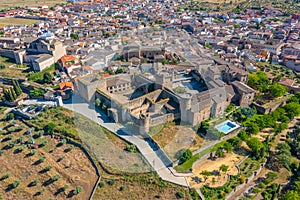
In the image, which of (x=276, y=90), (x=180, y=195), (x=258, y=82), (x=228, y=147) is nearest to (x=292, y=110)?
(x=276, y=90)

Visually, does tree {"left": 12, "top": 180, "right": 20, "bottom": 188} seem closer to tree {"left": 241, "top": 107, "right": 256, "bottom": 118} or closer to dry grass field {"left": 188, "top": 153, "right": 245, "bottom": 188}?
dry grass field {"left": 188, "top": 153, "right": 245, "bottom": 188}

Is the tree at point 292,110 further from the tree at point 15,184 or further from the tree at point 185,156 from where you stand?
the tree at point 15,184

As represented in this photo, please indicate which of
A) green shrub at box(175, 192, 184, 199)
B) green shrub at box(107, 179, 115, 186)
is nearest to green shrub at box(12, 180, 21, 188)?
green shrub at box(107, 179, 115, 186)

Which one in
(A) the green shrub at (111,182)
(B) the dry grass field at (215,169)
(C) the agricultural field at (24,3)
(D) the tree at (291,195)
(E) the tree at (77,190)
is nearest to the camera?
(D) the tree at (291,195)

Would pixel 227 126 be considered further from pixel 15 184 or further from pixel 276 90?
pixel 15 184

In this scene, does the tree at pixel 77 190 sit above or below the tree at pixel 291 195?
below

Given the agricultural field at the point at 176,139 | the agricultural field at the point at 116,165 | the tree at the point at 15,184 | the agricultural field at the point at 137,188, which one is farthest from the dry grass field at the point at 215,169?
the tree at the point at 15,184
